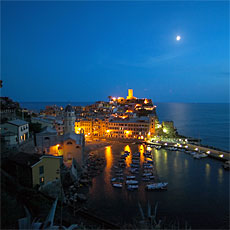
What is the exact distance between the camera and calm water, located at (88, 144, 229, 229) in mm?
12484

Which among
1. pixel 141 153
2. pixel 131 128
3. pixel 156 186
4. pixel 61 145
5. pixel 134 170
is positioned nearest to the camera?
pixel 156 186

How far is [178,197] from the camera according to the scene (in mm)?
15047

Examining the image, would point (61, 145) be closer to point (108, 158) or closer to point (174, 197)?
point (108, 158)

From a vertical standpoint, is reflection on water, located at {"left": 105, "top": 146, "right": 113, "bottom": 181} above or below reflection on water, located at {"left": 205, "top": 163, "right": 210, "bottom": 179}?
above

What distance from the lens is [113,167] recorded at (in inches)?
824

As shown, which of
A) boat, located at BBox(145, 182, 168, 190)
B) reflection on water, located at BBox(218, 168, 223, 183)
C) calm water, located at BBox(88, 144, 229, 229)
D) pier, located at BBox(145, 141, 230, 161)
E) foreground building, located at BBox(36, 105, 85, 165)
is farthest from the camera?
pier, located at BBox(145, 141, 230, 161)

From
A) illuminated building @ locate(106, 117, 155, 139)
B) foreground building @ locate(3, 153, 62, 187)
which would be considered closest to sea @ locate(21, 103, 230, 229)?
foreground building @ locate(3, 153, 62, 187)

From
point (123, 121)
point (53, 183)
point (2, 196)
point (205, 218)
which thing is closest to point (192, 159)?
point (205, 218)

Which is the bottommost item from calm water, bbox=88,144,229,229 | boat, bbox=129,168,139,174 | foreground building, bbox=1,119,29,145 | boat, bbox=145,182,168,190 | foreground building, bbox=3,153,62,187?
calm water, bbox=88,144,229,229

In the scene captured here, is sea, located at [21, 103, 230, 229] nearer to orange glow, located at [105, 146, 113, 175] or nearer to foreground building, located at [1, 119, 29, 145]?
orange glow, located at [105, 146, 113, 175]

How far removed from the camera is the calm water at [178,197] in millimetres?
12484

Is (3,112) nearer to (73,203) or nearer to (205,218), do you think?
(73,203)

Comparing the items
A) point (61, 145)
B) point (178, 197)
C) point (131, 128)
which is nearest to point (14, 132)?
point (61, 145)

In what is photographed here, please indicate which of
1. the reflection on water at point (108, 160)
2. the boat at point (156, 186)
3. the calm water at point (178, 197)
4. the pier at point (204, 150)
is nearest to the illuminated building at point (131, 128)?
the pier at point (204, 150)
